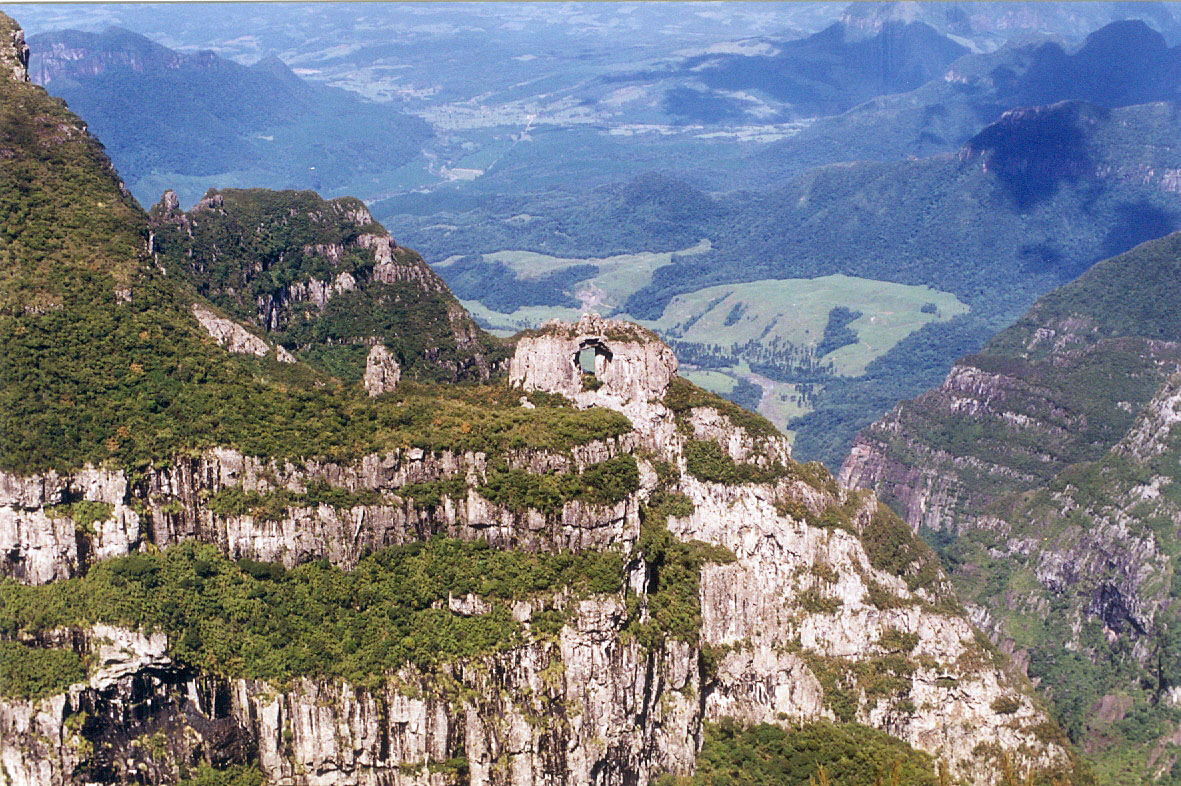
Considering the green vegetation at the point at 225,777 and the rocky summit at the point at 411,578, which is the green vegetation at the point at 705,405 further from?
the green vegetation at the point at 225,777

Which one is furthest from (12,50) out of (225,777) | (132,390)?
(225,777)

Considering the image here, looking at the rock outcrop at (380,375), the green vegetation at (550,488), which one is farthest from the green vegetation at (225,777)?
the rock outcrop at (380,375)

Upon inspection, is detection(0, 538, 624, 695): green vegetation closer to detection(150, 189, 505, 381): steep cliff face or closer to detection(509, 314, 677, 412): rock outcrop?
detection(509, 314, 677, 412): rock outcrop

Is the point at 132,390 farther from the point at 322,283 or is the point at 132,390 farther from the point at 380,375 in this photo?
the point at 322,283

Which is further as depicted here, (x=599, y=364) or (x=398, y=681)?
(x=599, y=364)

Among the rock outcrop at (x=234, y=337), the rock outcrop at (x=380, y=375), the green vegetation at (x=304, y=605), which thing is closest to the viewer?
the green vegetation at (x=304, y=605)

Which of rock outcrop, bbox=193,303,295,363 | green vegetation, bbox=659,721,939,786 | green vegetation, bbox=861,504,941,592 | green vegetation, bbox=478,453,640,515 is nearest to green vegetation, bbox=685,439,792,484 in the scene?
green vegetation, bbox=861,504,941,592
